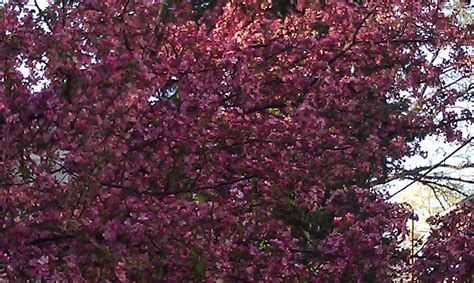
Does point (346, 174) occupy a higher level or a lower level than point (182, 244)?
higher

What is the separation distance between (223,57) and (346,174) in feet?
5.27

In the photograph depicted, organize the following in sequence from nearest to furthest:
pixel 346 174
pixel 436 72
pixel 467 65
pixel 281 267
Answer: pixel 281 267
pixel 346 174
pixel 436 72
pixel 467 65

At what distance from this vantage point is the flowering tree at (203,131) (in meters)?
4.60

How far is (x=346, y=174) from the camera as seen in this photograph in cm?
673

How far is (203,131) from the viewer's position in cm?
545

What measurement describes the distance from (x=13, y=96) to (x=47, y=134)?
0.32 m

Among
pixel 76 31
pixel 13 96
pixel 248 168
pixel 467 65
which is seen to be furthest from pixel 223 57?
pixel 467 65

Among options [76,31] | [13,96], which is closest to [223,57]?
[76,31]

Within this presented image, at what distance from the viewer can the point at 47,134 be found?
4582mm

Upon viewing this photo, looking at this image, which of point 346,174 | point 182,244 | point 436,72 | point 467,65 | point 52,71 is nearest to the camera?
point 52,71

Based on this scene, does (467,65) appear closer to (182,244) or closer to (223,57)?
(223,57)

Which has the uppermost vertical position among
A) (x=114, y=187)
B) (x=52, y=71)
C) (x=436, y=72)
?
(x=436, y=72)

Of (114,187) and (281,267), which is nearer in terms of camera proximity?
(114,187)

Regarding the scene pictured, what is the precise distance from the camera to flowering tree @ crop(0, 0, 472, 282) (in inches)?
181
